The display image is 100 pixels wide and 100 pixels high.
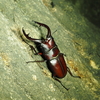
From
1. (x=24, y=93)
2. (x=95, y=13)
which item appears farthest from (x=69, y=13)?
(x=24, y=93)

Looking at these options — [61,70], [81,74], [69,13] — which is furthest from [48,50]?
[69,13]

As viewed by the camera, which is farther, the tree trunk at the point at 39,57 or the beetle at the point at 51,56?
the beetle at the point at 51,56

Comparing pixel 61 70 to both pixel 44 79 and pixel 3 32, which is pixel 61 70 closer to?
pixel 44 79

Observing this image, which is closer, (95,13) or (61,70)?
(61,70)

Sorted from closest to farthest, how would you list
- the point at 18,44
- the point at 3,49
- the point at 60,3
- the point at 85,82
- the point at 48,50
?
the point at 3,49 < the point at 18,44 < the point at 48,50 < the point at 85,82 < the point at 60,3

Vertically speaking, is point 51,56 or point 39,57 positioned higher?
point 51,56

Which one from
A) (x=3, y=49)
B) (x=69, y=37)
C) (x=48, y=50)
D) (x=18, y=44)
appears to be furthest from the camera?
(x=69, y=37)

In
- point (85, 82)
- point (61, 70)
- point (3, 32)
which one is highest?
point (3, 32)

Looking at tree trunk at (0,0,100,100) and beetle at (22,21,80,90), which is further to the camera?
beetle at (22,21,80,90)

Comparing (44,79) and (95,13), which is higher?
(95,13)
